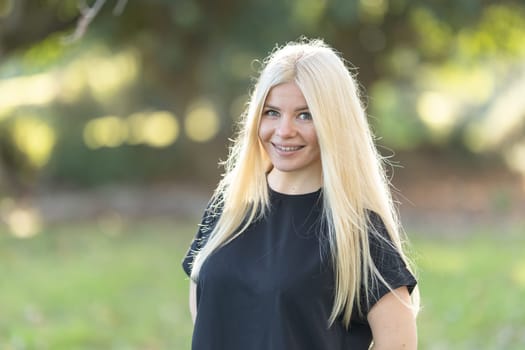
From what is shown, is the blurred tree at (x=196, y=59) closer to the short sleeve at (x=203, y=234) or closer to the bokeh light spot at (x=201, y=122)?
the bokeh light spot at (x=201, y=122)

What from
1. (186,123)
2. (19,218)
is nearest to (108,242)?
(19,218)

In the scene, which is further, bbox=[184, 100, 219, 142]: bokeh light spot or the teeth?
bbox=[184, 100, 219, 142]: bokeh light spot

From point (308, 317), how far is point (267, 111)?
579mm

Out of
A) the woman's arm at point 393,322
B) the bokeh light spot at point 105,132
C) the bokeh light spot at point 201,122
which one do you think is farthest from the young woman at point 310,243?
the bokeh light spot at point 201,122

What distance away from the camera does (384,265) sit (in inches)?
92.2

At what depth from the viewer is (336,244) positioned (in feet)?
7.66

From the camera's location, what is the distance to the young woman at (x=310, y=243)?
233cm

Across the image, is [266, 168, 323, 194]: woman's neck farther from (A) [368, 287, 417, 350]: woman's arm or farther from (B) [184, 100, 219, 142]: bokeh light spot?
(B) [184, 100, 219, 142]: bokeh light spot

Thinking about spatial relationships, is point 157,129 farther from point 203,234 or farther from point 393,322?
point 393,322

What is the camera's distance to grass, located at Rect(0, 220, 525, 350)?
238 inches

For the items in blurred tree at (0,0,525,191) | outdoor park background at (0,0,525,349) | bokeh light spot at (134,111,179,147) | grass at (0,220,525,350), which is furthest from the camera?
bokeh light spot at (134,111,179,147)

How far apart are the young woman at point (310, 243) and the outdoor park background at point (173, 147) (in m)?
3.91

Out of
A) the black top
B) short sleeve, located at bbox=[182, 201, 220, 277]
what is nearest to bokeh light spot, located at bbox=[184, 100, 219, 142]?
short sleeve, located at bbox=[182, 201, 220, 277]

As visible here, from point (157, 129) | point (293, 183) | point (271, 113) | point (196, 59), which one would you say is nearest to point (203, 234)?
point (293, 183)
